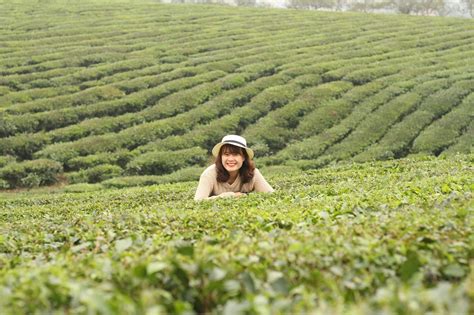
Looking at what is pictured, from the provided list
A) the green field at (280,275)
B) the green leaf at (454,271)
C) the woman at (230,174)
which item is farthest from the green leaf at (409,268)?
the woman at (230,174)

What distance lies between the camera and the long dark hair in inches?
401

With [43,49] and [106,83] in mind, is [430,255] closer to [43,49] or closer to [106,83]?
[106,83]

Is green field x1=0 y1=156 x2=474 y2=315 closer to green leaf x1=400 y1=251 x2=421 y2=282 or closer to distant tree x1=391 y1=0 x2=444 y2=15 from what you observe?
green leaf x1=400 y1=251 x2=421 y2=282

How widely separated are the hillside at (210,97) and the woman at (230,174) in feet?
40.2

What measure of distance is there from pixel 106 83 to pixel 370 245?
31.8 metres

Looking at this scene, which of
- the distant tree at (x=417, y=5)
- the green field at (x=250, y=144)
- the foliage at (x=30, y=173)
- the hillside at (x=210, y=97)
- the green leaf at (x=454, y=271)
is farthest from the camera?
the distant tree at (x=417, y=5)

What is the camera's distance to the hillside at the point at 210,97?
2505 cm

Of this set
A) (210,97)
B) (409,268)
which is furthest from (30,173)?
(409,268)

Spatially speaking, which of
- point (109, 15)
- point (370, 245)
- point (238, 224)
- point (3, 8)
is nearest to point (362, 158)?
point (238, 224)

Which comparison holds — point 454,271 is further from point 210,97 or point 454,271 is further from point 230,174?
point 210,97

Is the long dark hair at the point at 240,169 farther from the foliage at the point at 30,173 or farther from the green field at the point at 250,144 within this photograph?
the foliage at the point at 30,173

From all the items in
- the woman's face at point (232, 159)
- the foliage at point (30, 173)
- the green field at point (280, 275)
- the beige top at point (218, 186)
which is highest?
the green field at point (280, 275)

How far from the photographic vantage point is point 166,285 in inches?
126

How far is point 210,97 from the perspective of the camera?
31969mm
